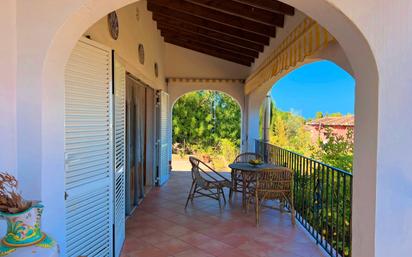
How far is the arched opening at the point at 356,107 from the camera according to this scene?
1557 millimetres

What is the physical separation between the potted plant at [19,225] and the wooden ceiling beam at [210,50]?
6152 millimetres

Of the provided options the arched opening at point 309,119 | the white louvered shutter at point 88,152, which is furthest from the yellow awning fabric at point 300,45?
the white louvered shutter at point 88,152

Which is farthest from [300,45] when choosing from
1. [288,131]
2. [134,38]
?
[288,131]

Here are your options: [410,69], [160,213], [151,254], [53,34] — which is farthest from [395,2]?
[160,213]

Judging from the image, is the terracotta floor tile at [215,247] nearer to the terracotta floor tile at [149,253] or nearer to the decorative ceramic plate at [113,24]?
the terracotta floor tile at [149,253]

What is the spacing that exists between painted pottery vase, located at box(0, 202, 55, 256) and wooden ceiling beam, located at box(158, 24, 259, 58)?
18.1 feet

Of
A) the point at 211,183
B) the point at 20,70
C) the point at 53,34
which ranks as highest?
the point at 53,34

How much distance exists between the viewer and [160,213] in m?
4.26

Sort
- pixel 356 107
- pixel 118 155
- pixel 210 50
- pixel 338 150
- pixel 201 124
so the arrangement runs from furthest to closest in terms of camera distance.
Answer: pixel 201 124 → pixel 210 50 → pixel 338 150 → pixel 118 155 → pixel 356 107

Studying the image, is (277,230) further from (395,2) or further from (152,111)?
(152,111)

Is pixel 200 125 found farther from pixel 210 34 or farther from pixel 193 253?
pixel 193 253

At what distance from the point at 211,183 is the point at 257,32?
8.40ft

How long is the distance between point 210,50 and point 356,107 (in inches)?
229

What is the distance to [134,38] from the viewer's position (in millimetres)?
4113
